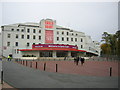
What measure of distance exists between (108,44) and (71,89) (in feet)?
197

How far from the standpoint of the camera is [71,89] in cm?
653

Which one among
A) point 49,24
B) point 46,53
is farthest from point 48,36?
point 46,53

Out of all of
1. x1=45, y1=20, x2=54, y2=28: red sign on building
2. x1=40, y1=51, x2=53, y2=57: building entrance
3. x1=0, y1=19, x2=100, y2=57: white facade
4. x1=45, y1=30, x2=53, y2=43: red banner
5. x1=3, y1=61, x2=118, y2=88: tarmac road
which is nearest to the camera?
x1=3, y1=61, x2=118, y2=88: tarmac road

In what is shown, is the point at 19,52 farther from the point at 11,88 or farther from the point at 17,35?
the point at 11,88

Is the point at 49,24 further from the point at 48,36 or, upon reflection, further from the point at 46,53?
the point at 46,53

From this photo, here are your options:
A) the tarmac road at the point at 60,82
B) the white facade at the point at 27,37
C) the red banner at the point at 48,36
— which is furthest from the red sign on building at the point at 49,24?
the tarmac road at the point at 60,82

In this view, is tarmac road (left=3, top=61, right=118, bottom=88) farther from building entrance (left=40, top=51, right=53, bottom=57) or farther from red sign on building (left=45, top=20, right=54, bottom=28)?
red sign on building (left=45, top=20, right=54, bottom=28)

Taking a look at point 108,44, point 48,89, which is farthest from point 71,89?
point 108,44

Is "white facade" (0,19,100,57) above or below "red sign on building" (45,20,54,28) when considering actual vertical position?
below

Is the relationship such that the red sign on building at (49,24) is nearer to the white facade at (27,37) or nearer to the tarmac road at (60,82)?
the white facade at (27,37)

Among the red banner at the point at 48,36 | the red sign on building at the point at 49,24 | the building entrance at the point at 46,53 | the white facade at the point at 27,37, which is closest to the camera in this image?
the white facade at the point at 27,37

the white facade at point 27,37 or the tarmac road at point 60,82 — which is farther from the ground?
the white facade at point 27,37

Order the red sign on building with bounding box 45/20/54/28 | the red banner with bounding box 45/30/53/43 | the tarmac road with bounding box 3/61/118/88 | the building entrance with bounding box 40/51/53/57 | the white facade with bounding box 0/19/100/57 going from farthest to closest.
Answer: the red sign on building with bounding box 45/20/54/28 < the red banner with bounding box 45/30/53/43 < the building entrance with bounding box 40/51/53/57 < the white facade with bounding box 0/19/100/57 < the tarmac road with bounding box 3/61/118/88

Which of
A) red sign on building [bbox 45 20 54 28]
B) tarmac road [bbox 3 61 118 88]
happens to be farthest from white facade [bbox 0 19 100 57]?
tarmac road [bbox 3 61 118 88]
